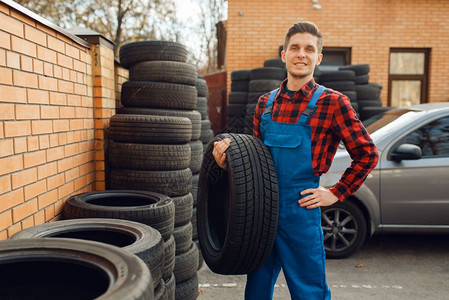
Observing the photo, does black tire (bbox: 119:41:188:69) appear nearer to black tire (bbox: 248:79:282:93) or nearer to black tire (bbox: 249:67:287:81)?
black tire (bbox: 248:79:282:93)

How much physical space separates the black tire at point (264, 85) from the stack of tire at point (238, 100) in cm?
64

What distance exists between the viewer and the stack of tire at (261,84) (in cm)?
826

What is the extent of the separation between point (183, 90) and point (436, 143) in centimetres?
294

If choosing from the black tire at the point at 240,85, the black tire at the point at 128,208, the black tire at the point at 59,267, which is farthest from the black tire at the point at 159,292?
the black tire at the point at 240,85

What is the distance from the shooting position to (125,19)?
18.2 m

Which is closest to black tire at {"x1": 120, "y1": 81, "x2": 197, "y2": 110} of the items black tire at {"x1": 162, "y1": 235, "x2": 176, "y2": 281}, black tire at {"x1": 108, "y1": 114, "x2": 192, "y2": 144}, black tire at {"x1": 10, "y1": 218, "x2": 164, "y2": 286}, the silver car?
black tire at {"x1": 108, "y1": 114, "x2": 192, "y2": 144}

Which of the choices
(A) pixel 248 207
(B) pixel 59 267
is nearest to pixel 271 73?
(A) pixel 248 207

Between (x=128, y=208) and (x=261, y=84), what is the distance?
20.0ft

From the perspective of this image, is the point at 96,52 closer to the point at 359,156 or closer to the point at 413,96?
the point at 359,156

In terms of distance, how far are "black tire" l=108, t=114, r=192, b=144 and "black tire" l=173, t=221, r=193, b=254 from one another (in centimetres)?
78

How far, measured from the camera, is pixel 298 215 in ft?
7.69

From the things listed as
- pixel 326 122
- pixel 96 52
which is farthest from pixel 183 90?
pixel 326 122

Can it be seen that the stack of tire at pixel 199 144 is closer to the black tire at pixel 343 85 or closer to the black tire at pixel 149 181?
the black tire at pixel 149 181

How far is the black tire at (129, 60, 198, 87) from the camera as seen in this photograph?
3.95 m
